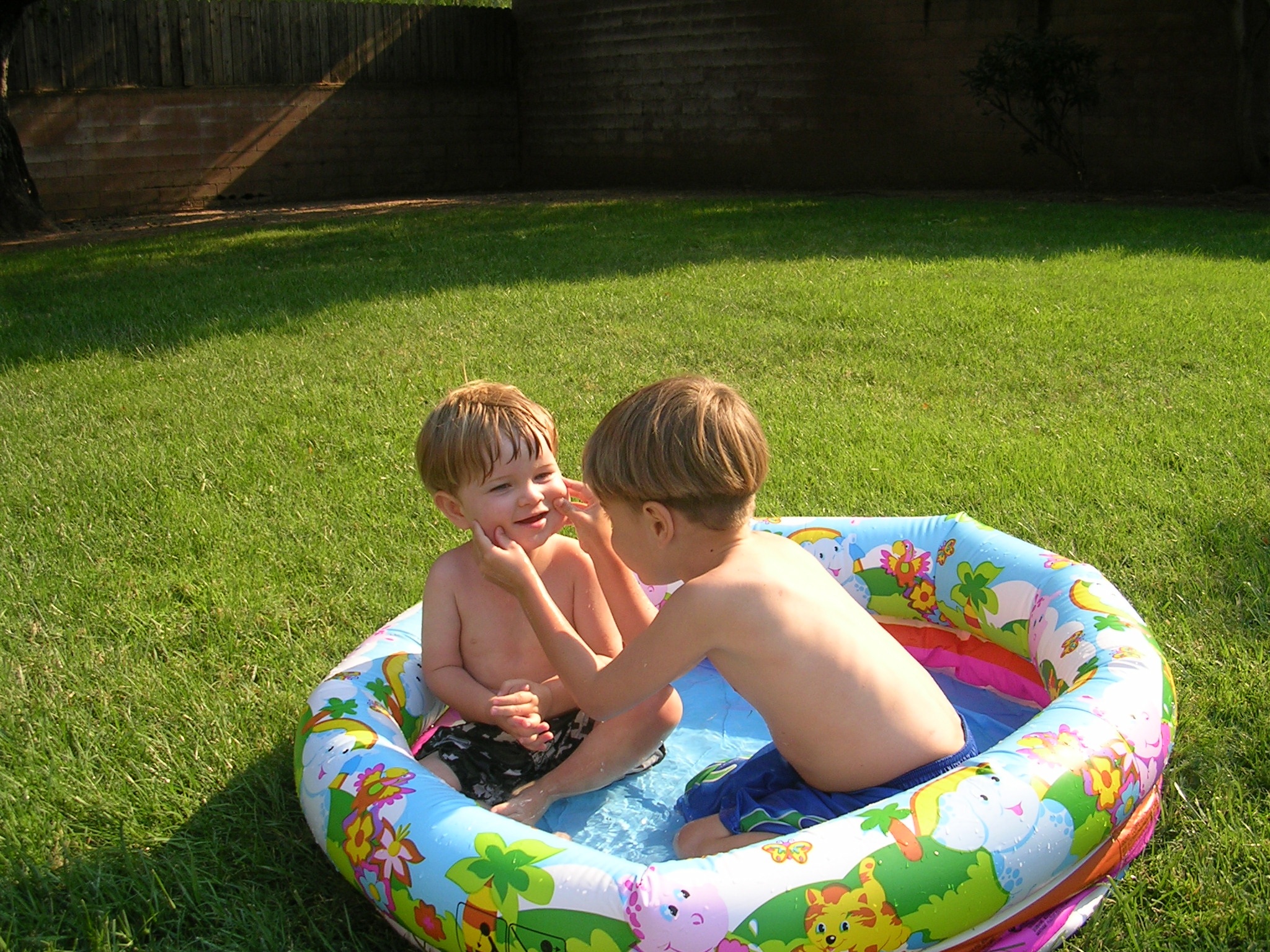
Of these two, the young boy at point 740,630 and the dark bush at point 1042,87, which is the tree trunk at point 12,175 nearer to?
the dark bush at point 1042,87

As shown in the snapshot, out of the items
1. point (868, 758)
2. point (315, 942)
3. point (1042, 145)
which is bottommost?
point (315, 942)

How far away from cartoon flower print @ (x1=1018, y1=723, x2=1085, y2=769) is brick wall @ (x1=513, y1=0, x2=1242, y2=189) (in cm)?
1103

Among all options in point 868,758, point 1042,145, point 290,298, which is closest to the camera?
point 868,758

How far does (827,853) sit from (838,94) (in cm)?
1354

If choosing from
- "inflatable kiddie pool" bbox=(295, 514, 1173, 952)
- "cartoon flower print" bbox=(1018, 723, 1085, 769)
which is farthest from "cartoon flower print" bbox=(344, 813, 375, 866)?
"cartoon flower print" bbox=(1018, 723, 1085, 769)

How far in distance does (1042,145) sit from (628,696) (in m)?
11.9

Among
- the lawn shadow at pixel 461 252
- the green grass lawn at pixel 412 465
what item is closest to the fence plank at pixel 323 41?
the lawn shadow at pixel 461 252

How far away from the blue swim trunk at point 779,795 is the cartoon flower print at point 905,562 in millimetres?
827

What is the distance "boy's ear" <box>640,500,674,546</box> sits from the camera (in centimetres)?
216

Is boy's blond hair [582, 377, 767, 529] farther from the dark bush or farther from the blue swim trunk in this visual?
the dark bush

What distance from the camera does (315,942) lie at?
2.08 m

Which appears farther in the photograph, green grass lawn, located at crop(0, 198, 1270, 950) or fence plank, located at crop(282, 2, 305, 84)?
fence plank, located at crop(282, 2, 305, 84)

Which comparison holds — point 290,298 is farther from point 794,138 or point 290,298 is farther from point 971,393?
point 794,138

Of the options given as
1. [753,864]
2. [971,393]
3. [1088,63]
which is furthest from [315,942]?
[1088,63]
